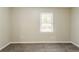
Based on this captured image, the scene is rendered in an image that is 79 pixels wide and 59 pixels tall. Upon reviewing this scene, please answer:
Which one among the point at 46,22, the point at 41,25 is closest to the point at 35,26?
the point at 41,25

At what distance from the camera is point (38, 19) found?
5855mm

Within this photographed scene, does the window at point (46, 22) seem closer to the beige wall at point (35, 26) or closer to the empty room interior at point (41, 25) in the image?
the empty room interior at point (41, 25)

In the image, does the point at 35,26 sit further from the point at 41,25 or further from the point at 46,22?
the point at 46,22

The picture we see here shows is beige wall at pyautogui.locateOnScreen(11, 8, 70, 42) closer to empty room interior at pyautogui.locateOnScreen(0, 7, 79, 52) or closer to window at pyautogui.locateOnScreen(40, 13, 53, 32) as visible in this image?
empty room interior at pyautogui.locateOnScreen(0, 7, 79, 52)

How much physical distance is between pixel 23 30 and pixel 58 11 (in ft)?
6.79

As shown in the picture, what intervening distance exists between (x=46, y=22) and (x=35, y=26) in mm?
608

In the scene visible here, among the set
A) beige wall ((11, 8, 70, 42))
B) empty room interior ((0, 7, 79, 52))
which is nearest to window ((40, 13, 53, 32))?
empty room interior ((0, 7, 79, 52))

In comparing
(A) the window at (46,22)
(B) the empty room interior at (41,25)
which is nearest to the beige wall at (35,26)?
(B) the empty room interior at (41,25)

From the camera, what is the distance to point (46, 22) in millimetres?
5863

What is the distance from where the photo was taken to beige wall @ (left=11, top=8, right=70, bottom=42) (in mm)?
5812

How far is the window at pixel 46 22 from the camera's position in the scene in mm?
5852

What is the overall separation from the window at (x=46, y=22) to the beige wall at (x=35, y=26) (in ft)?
0.53
